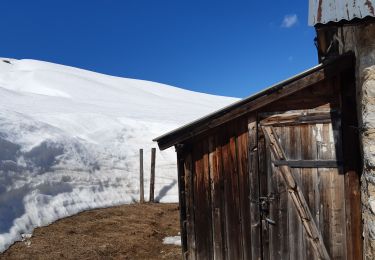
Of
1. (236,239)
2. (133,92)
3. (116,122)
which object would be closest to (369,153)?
(236,239)

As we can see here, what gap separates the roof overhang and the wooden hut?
0.02m

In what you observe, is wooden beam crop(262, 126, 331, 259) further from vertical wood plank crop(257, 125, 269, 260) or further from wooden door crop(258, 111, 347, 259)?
vertical wood plank crop(257, 125, 269, 260)

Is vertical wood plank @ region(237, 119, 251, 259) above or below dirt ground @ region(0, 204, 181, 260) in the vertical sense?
above

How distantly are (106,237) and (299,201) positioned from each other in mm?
7667

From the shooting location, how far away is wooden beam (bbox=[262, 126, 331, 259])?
534cm

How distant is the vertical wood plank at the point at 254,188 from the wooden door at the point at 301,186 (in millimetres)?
69

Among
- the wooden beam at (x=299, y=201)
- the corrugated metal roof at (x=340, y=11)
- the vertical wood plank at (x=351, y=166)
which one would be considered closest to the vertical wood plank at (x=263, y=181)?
the wooden beam at (x=299, y=201)

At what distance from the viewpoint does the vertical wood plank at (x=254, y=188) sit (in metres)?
5.81

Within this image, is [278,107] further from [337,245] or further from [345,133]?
[337,245]

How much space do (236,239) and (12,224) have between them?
8.63 meters

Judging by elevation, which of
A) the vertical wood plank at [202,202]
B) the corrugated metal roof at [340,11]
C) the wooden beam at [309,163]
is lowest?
the vertical wood plank at [202,202]

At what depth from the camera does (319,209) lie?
5371 mm

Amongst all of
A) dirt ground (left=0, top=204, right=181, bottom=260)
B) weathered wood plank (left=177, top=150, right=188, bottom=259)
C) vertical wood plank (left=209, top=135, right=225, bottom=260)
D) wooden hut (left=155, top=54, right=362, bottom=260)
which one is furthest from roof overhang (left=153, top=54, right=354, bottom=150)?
dirt ground (left=0, top=204, right=181, bottom=260)

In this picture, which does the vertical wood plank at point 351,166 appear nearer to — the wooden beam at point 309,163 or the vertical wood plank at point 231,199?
the wooden beam at point 309,163
